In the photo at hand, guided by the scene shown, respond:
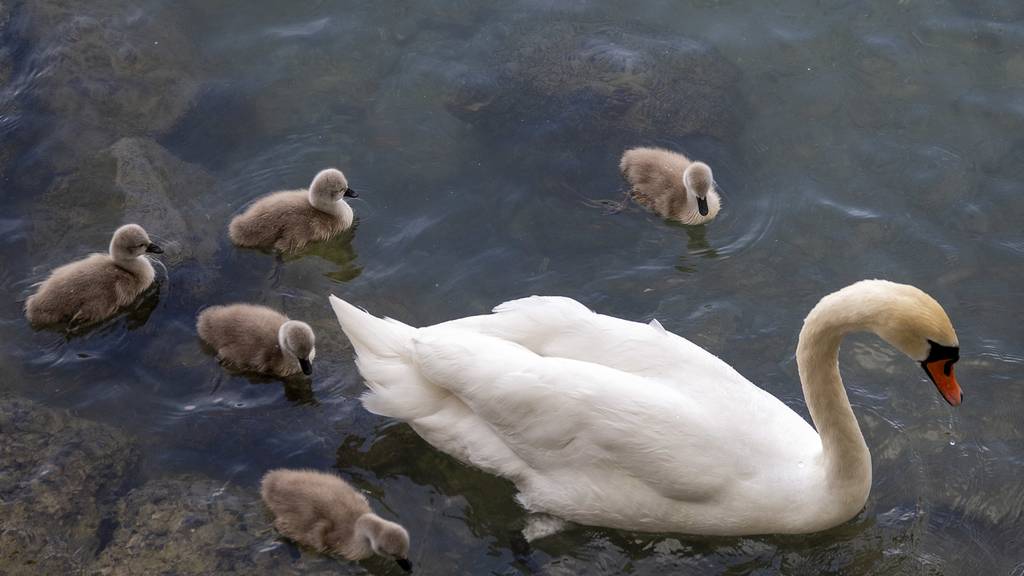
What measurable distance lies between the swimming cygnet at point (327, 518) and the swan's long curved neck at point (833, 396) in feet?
6.38

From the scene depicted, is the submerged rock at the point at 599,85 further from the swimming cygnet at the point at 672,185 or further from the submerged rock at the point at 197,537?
the submerged rock at the point at 197,537

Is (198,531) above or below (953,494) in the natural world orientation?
above

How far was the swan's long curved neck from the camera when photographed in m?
4.97

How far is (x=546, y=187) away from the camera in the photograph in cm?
765

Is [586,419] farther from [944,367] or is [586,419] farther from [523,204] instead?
[523,204]

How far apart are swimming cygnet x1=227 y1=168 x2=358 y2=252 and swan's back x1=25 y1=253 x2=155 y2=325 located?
684 mm

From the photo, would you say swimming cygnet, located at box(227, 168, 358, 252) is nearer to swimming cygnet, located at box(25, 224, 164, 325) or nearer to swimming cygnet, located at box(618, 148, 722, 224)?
swimming cygnet, located at box(25, 224, 164, 325)

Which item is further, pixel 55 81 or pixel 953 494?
pixel 55 81

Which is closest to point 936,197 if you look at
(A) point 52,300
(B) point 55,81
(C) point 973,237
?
(C) point 973,237

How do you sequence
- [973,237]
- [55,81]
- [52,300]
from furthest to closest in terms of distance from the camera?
[55,81] < [973,237] < [52,300]

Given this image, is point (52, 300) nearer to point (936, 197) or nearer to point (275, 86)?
point (275, 86)

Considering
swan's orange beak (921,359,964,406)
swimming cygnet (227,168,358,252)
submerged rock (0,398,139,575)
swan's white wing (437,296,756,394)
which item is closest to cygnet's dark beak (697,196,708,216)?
swan's white wing (437,296,756,394)

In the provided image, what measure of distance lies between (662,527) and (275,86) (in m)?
4.58

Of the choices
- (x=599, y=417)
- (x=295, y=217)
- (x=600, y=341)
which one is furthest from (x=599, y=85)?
(x=599, y=417)
